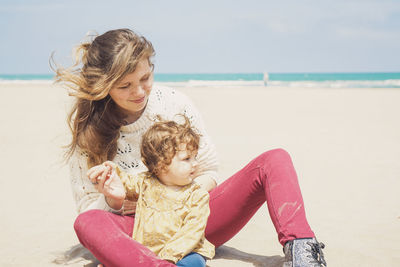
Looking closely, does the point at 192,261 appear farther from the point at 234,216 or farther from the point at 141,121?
the point at 141,121

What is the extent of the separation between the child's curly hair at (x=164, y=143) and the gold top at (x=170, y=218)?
13cm

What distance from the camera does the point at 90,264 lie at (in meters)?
2.98

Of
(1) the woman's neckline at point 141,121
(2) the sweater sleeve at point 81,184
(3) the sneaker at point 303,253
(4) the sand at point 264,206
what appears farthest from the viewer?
(4) the sand at point 264,206

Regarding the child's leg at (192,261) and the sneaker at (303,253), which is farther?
the child's leg at (192,261)

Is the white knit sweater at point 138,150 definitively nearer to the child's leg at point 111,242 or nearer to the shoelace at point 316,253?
the child's leg at point 111,242

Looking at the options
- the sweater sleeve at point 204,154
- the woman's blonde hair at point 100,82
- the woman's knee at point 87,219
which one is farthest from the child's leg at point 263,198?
the woman's blonde hair at point 100,82

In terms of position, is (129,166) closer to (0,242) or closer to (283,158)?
(283,158)

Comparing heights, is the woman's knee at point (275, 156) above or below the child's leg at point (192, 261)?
above

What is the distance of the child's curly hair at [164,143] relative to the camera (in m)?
2.51

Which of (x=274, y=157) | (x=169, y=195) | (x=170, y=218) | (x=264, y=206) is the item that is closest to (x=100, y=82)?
(x=169, y=195)

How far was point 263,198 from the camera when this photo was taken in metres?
2.68

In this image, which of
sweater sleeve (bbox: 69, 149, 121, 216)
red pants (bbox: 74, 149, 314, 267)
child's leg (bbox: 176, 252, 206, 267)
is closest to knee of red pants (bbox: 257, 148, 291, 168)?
red pants (bbox: 74, 149, 314, 267)

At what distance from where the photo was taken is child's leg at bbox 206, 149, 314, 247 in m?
2.29

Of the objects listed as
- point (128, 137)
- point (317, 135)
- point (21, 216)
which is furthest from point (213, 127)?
point (128, 137)
